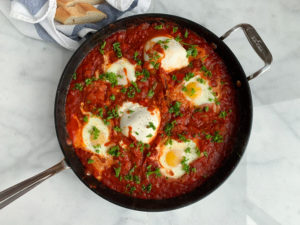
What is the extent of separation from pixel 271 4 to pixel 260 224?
2.83 m

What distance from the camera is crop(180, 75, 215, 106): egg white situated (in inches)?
143

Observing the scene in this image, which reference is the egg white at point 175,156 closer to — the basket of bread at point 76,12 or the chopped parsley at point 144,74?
the chopped parsley at point 144,74

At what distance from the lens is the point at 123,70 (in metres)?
3.62

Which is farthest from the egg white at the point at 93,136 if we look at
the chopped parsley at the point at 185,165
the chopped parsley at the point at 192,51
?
the chopped parsley at the point at 192,51

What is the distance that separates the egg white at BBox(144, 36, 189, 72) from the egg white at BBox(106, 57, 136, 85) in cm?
22

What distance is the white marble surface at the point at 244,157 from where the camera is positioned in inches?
154

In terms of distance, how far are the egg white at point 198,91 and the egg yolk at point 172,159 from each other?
63 cm

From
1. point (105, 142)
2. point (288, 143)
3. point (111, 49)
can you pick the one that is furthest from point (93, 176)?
point (288, 143)

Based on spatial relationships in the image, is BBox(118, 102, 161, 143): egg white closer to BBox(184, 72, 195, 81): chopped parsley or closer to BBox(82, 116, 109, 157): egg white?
BBox(82, 116, 109, 157): egg white

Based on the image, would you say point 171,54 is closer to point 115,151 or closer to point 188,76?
point 188,76

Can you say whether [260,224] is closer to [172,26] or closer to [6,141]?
[172,26]

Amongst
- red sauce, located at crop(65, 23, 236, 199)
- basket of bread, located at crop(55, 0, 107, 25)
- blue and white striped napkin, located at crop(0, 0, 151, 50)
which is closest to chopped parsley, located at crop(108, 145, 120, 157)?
red sauce, located at crop(65, 23, 236, 199)

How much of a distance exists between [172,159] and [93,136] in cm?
93

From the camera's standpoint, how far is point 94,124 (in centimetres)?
360
